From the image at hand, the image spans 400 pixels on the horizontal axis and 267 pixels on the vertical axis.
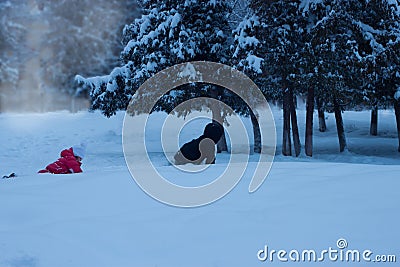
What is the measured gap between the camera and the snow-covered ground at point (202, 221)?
9.44 ft

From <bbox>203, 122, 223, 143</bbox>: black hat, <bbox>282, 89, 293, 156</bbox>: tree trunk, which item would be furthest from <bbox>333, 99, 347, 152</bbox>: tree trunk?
<bbox>203, 122, 223, 143</bbox>: black hat

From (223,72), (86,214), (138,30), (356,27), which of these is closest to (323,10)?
(356,27)

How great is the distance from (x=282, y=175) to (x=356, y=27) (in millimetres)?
10006

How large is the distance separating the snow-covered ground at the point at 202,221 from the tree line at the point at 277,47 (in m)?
8.22

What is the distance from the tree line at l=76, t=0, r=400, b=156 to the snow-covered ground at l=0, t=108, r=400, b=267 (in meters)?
8.22

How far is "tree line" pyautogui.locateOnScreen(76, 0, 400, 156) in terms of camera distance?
513 inches

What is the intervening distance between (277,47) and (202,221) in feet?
35.4

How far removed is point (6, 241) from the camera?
306cm

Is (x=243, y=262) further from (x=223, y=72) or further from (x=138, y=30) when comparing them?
(x=138, y=30)

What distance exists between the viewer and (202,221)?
136 inches

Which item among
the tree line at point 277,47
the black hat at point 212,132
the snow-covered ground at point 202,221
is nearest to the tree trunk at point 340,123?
the tree line at point 277,47

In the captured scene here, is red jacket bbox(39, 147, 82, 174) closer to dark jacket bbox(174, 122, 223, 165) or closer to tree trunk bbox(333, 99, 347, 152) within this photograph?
dark jacket bbox(174, 122, 223, 165)

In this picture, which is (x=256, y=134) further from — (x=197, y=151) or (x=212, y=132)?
(x=197, y=151)

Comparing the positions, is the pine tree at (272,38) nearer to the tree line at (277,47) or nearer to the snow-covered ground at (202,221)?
the tree line at (277,47)
